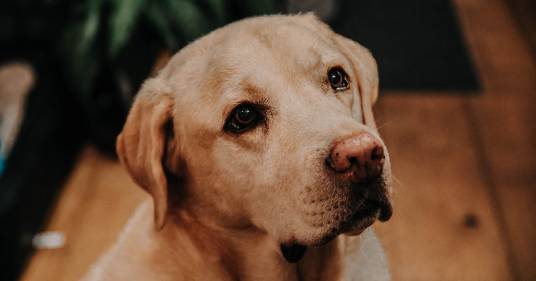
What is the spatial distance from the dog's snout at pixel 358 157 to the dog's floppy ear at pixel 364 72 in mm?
439

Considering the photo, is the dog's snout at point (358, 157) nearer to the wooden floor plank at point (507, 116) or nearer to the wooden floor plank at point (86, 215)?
the wooden floor plank at point (507, 116)

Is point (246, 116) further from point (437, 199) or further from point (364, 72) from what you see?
point (437, 199)

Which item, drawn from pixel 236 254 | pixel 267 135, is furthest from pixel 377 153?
pixel 236 254

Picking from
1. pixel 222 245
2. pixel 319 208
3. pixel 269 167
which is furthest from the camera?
pixel 222 245

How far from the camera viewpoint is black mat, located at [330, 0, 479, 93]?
359 cm

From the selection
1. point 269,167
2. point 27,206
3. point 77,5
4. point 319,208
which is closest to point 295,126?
point 269,167

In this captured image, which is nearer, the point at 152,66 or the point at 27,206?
the point at 27,206

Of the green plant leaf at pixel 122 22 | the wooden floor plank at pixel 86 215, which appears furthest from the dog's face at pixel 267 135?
the wooden floor plank at pixel 86 215

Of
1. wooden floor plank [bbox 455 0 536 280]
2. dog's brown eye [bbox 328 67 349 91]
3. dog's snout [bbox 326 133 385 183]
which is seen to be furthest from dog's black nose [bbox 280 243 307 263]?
wooden floor plank [bbox 455 0 536 280]

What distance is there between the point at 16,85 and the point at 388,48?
2436mm

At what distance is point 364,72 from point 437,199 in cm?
142

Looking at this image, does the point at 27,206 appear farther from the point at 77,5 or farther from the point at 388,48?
the point at 388,48

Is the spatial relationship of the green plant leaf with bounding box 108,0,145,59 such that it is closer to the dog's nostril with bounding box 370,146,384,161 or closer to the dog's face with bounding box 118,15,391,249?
the dog's face with bounding box 118,15,391,249

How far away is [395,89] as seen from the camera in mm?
3559
